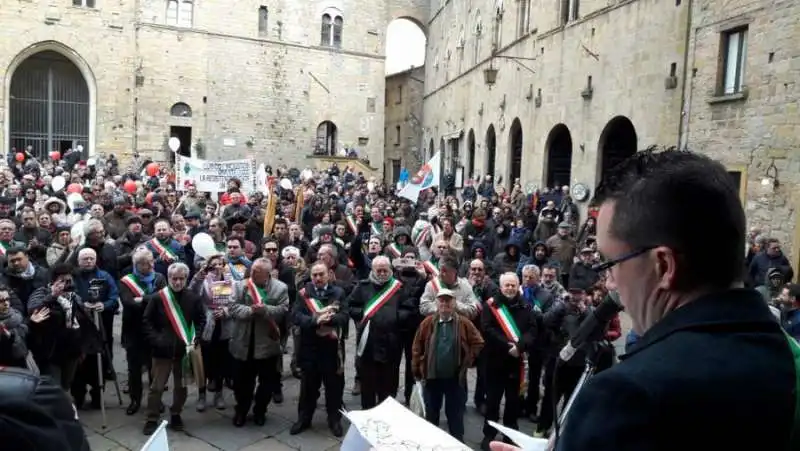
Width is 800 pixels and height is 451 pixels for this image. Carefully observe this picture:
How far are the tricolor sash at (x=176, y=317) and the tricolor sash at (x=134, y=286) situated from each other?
1.43ft

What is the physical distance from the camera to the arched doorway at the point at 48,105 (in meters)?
29.4

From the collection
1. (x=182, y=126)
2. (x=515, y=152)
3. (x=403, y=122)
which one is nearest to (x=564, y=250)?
(x=515, y=152)

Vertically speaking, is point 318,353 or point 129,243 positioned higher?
point 129,243

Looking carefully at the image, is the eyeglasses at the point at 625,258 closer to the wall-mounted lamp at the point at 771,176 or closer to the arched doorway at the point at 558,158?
the wall-mounted lamp at the point at 771,176

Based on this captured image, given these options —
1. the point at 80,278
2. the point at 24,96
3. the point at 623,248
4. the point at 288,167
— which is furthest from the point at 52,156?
the point at 623,248

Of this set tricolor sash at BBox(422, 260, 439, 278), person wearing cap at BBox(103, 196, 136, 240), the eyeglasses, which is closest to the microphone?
→ the eyeglasses

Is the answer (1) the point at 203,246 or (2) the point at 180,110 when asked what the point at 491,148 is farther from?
(1) the point at 203,246

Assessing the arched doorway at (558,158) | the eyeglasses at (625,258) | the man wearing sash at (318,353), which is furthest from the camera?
the arched doorway at (558,158)

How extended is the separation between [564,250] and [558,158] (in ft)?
33.9

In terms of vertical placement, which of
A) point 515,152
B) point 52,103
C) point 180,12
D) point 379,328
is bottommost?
point 379,328

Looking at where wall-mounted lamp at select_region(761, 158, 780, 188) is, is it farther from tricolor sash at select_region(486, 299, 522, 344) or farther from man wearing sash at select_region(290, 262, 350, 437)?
man wearing sash at select_region(290, 262, 350, 437)

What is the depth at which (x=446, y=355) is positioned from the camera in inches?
229

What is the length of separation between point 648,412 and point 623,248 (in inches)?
15.9

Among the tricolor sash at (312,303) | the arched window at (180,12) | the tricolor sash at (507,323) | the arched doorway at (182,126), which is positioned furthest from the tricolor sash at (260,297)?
the arched window at (180,12)
